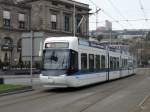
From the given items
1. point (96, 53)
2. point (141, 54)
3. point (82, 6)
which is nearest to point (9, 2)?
point (82, 6)

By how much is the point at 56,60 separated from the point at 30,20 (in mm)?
58926

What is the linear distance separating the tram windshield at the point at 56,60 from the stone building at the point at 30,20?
4398 centimetres

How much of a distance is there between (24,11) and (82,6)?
16208mm

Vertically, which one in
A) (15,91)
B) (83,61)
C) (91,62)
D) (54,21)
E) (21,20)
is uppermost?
(54,21)

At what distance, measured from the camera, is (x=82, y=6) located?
88.0m

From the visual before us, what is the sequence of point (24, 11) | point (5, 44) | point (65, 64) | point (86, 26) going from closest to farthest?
point (65, 64) → point (5, 44) → point (24, 11) → point (86, 26)

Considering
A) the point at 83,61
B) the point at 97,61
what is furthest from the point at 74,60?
the point at 97,61

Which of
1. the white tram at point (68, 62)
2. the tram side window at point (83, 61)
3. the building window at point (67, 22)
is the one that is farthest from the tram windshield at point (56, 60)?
the building window at point (67, 22)

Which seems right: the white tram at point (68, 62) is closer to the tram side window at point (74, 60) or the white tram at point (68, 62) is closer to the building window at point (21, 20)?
the tram side window at point (74, 60)

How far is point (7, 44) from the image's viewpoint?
7288 cm

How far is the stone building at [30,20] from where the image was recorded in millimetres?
72188

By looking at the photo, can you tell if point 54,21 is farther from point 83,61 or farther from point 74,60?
point 74,60

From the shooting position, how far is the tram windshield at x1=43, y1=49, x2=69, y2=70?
71.8ft

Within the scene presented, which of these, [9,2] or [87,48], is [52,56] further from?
Result: [9,2]
